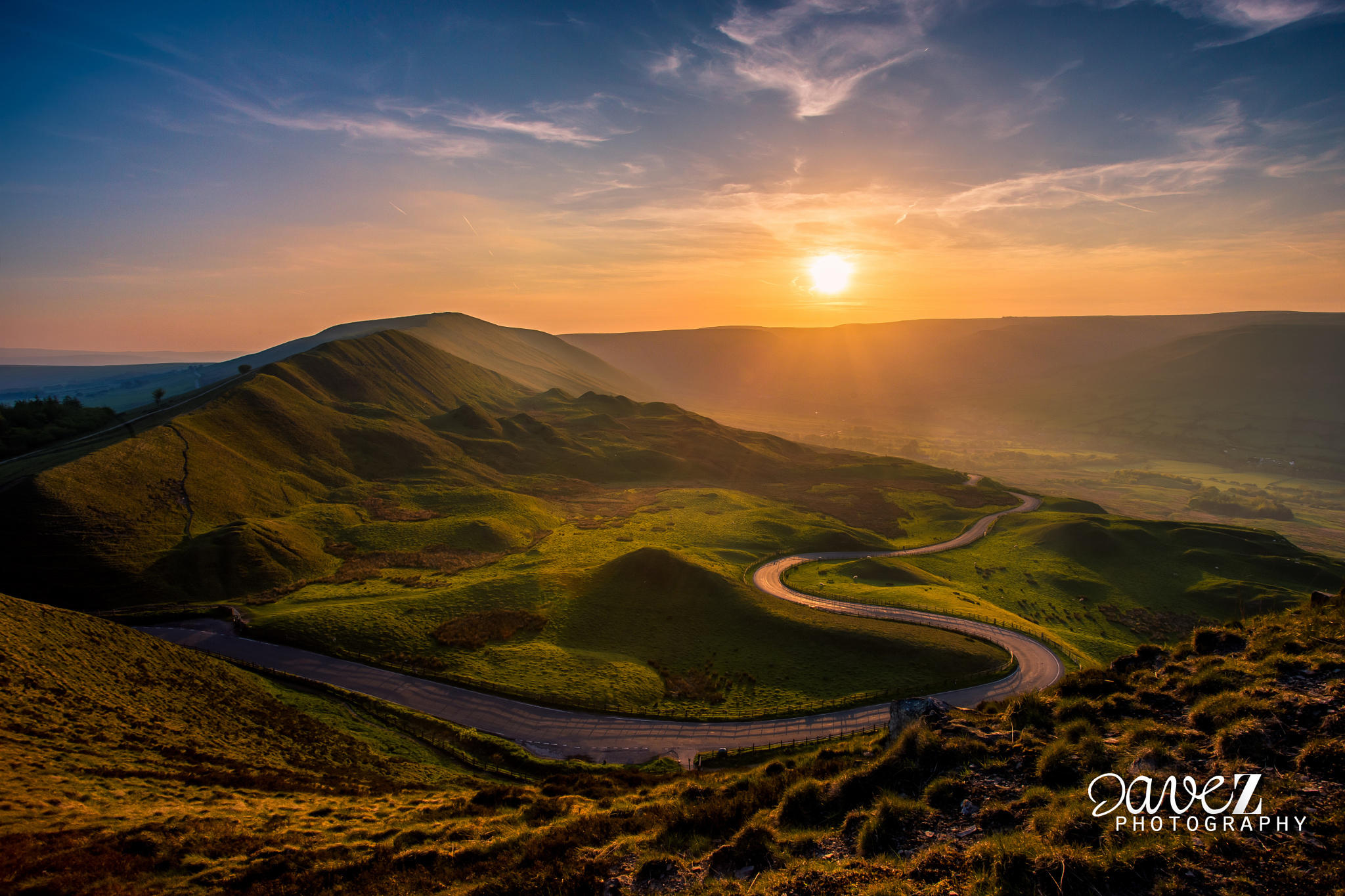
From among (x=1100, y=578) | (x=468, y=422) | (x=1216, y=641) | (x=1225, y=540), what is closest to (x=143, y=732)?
(x=1216, y=641)

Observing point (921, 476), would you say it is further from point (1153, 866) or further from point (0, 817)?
point (0, 817)

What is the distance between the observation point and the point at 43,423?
107875 mm

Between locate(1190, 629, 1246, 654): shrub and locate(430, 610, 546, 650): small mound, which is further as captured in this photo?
locate(430, 610, 546, 650): small mound

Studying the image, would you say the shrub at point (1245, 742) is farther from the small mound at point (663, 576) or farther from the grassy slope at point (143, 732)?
the small mound at point (663, 576)

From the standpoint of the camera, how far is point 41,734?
30.6 metres

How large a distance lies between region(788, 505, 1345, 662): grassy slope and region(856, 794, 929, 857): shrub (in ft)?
185

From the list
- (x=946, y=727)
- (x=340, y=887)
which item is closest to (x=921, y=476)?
(x=946, y=727)

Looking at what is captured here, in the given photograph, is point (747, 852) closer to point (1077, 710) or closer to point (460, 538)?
point (1077, 710)

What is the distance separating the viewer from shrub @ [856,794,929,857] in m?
16.8

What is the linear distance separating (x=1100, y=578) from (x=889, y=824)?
96.5m

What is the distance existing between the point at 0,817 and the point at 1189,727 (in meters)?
44.9
